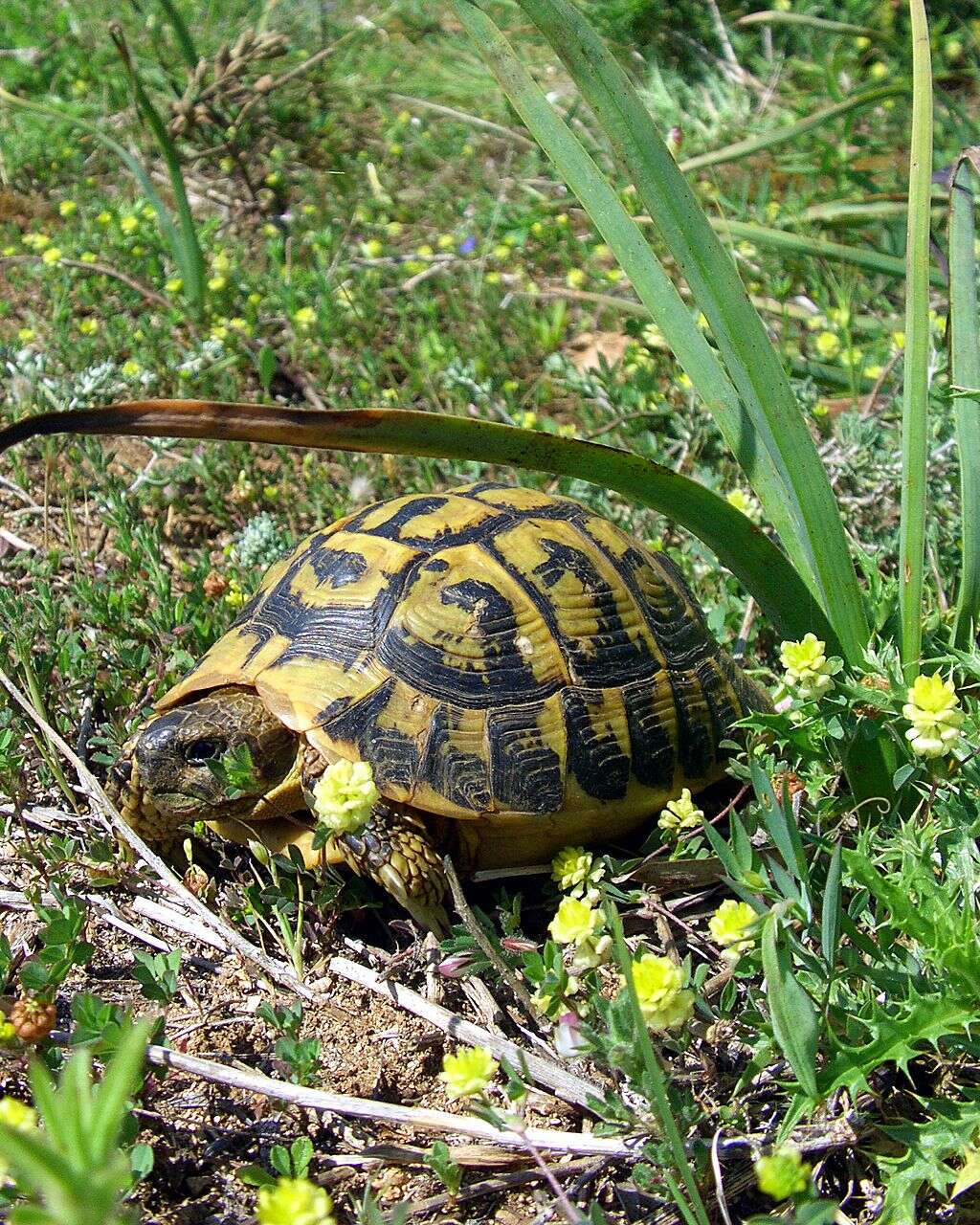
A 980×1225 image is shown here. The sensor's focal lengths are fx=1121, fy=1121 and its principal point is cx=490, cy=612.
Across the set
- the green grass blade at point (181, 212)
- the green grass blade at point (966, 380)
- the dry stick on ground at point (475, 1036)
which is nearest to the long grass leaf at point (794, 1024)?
the dry stick on ground at point (475, 1036)

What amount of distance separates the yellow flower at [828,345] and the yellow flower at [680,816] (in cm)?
231

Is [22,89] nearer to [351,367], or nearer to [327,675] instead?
[351,367]

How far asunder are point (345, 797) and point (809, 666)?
0.91m

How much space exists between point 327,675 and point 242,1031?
743 millimetres

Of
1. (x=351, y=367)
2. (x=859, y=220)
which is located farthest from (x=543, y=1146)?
(x=859, y=220)

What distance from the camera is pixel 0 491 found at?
3818mm

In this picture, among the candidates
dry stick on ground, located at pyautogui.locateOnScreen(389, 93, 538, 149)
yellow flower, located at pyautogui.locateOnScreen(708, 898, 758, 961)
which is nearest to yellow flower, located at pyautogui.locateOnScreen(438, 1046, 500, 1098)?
yellow flower, located at pyautogui.locateOnScreen(708, 898, 758, 961)

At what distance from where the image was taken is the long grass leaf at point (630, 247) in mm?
2342

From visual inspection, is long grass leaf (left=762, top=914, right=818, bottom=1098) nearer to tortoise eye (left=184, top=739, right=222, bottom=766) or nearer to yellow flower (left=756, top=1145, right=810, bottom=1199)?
yellow flower (left=756, top=1145, right=810, bottom=1199)

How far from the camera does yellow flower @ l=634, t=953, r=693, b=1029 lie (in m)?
1.76

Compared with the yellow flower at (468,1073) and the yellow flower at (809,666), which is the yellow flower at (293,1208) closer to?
the yellow flower at (468,1073)

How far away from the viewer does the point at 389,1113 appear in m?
1.92

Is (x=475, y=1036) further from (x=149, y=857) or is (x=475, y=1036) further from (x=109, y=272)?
(x=109, y=272)

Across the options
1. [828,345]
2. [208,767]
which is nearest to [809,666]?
[208,767]
